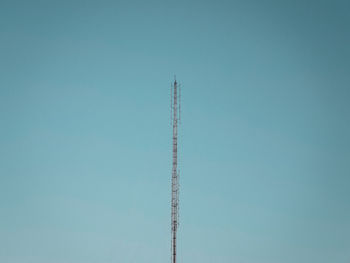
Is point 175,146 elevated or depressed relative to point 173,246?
elevated

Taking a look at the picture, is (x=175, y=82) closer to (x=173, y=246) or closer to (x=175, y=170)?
(x=175, y=170)

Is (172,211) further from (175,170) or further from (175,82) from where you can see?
(175,82)

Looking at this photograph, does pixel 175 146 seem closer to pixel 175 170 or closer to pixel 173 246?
pixel 175 170

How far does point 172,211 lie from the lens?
10931 centimetres

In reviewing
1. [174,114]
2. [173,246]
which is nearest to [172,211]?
[173,246]

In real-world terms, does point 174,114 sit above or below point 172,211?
above

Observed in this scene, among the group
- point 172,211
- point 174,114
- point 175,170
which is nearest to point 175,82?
point 174,114

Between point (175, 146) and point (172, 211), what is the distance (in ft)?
35.7

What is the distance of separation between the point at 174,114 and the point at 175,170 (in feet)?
31.1

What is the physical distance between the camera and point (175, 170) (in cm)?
11081

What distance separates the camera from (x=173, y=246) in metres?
106

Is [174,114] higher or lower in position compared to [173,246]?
higher

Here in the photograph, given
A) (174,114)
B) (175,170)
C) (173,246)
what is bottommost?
(173,246)

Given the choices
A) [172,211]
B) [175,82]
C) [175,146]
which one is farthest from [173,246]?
[175,82]
